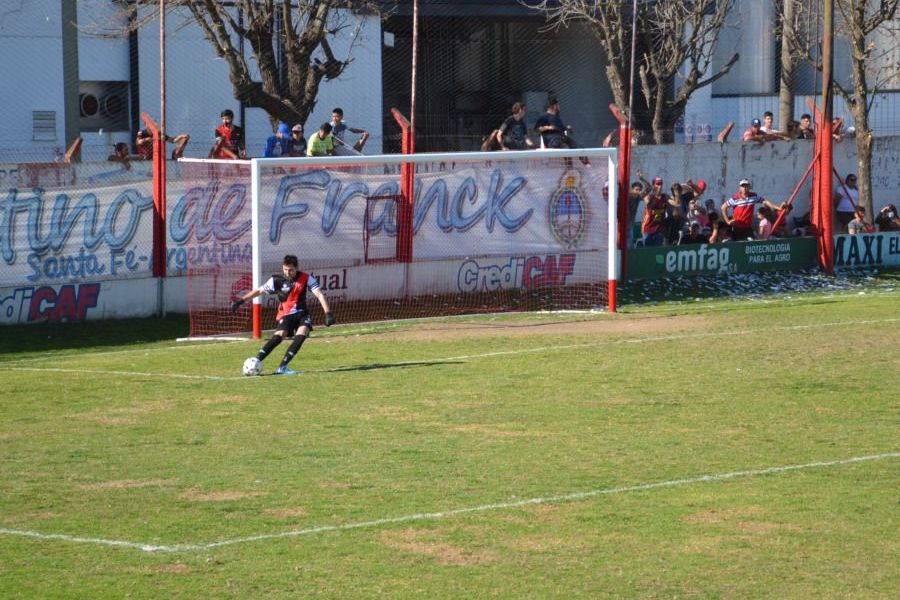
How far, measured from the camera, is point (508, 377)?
1652 cm

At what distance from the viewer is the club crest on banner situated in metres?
24.6

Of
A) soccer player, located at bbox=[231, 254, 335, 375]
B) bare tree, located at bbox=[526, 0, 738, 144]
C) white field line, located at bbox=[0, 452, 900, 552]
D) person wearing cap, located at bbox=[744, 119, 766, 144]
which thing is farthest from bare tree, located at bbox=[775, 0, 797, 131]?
white field line, located at bbox=[0, 452, 900, 552]

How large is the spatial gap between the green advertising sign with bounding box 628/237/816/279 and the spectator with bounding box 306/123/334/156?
587cm

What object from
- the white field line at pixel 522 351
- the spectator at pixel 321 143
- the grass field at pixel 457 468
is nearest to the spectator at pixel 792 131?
the white field line at pixel 522 351

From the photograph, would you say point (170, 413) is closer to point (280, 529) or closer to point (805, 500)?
point (280, 529)

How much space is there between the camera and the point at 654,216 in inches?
1035

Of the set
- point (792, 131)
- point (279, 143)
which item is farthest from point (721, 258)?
point (279, 143)

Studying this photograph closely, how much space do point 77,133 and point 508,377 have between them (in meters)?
13.9

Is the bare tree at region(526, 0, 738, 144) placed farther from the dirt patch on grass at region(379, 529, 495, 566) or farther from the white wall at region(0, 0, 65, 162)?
the dirt patch on grass at region(379, 529, 495, 566)

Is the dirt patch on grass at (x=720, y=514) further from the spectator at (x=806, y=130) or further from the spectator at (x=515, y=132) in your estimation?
the spectator at (x=806, y=130)

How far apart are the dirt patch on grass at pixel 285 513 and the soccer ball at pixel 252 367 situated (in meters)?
6.30

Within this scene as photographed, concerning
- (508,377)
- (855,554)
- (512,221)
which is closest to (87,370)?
(508,377)

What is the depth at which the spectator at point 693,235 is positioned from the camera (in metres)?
26.8

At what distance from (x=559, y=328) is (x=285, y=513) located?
11369mm
